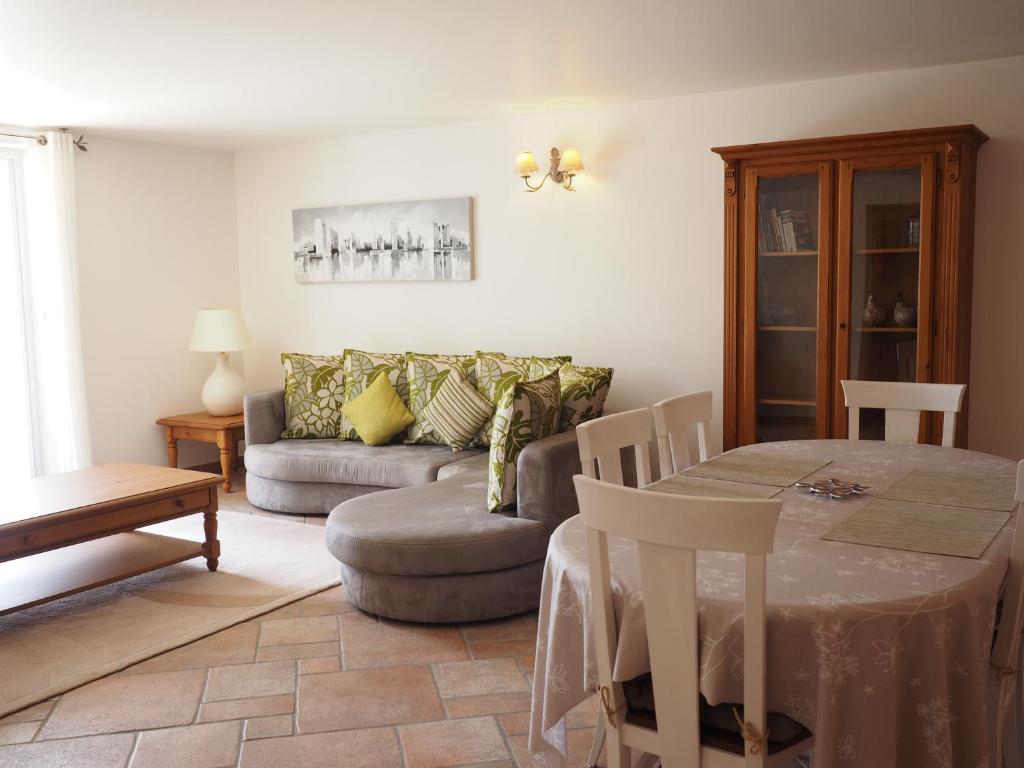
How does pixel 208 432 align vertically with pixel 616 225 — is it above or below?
below

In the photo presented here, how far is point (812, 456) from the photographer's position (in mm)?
2893

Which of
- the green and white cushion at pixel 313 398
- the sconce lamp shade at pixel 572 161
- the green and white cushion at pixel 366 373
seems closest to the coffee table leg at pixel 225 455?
the green and white cushion at pixel 313 398

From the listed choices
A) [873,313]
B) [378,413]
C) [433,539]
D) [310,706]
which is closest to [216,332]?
[378,413]

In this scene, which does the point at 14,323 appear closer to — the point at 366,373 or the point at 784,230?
the point at 366,373

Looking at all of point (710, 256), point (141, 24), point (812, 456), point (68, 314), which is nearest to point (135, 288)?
point (68, 314)

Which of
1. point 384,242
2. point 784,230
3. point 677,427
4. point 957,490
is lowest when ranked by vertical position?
point 957,490

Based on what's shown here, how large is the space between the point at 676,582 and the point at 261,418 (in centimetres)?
423

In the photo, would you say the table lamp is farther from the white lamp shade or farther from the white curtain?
the white curtain

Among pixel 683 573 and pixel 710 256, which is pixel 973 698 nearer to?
pixel 683 573

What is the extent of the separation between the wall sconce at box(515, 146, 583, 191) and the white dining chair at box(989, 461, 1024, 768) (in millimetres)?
3497

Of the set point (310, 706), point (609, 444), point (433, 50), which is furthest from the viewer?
point (433, 50)

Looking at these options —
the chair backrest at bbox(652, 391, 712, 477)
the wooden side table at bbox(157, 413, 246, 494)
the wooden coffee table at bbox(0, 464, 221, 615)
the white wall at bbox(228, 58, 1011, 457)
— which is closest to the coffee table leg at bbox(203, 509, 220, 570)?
the wooden coffee table at bbox(0, 464, 221, 615)

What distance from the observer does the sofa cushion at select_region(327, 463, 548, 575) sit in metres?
3.35

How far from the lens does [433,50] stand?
3814mm
